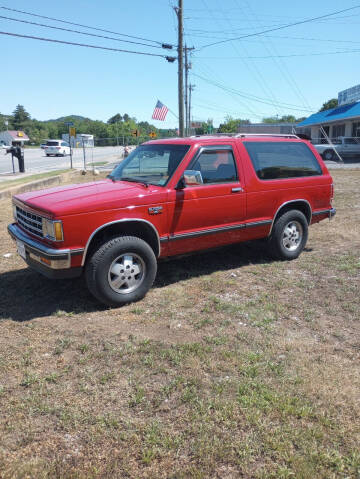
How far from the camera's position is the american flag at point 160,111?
2535 cm

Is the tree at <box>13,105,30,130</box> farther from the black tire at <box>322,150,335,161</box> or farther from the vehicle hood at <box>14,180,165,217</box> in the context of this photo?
the vehicle hood at <box>14,180,165,217</box>

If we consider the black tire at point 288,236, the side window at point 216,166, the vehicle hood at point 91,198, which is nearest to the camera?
the vehicle hood at point 91,198

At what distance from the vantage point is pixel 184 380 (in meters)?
3.09

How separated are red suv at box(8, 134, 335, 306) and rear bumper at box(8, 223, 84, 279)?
0.01 m

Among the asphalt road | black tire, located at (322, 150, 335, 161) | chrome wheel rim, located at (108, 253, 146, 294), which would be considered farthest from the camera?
black tire, located at (322, 150, 335, 161)

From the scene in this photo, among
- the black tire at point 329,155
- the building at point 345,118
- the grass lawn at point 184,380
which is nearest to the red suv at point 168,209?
the grass lawn at point 184,380

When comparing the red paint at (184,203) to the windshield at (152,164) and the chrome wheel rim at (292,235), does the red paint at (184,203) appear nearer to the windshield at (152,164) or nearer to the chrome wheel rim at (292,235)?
the windshield at (152,164)

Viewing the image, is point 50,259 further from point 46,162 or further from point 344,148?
point 46,162

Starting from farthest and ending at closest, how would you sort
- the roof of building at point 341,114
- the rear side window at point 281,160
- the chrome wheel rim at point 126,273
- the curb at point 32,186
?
the roof of building at point 341,114, the curb at point 32,186, the rear side window at point 281,160, the chrome wheel rim at point 126,273

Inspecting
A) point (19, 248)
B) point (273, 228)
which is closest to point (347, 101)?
point (273, 228)

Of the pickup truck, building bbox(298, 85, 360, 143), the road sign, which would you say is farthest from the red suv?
the road sign

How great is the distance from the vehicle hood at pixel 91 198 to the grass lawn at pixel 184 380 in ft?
3.64

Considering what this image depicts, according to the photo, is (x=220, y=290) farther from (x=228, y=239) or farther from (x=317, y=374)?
(x=317, y=374)

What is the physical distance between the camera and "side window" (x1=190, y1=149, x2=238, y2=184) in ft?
16.4
